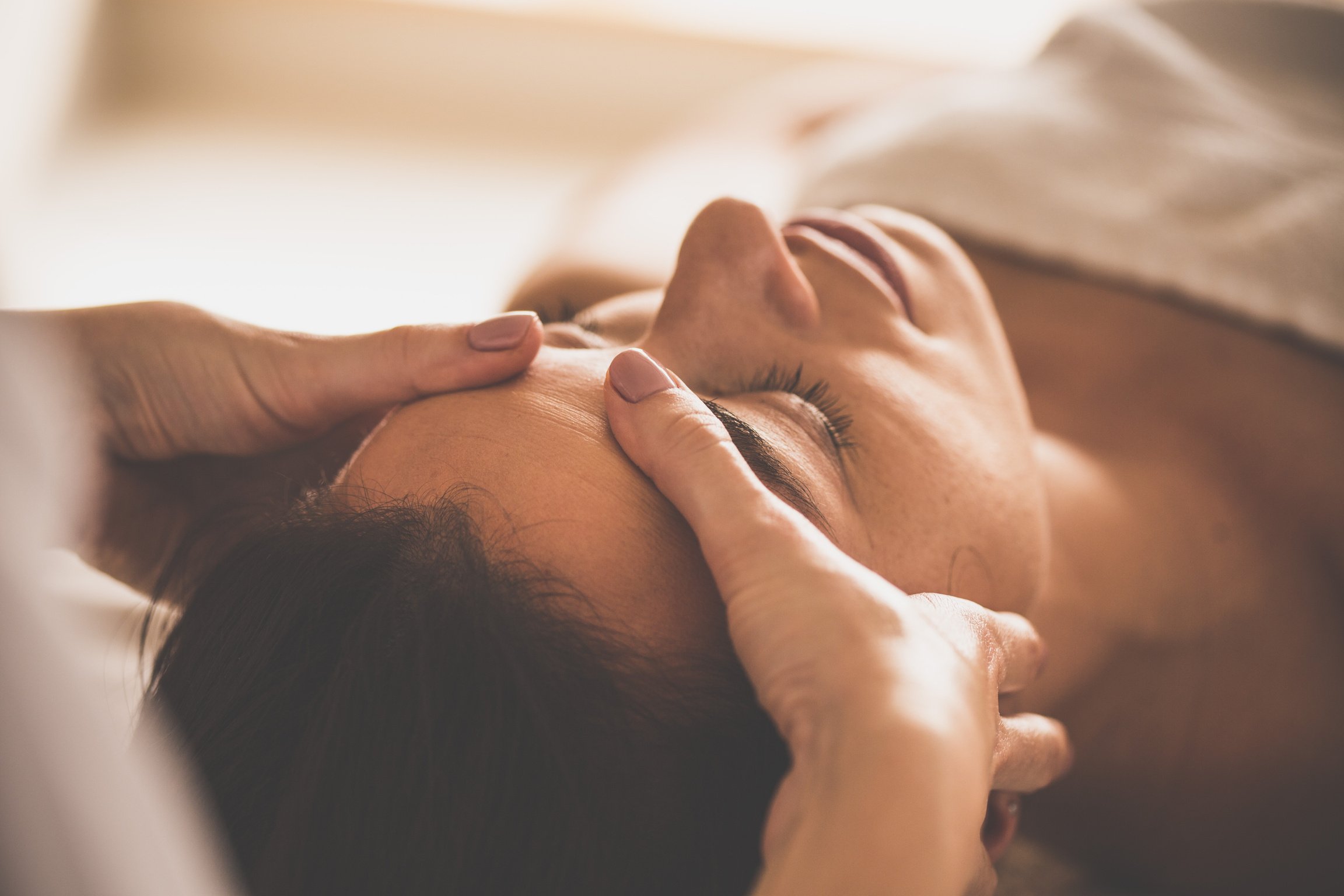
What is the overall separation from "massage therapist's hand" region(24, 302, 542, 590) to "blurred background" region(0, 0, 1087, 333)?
944 millimetres

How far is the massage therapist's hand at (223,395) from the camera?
66 centimetres

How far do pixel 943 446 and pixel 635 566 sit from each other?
0.25 metres

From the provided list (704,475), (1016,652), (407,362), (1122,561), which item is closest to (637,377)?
(704,475)

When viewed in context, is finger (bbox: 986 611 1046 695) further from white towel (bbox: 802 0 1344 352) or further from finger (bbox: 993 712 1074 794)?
white towel (bbox: 802 0 1344 352)

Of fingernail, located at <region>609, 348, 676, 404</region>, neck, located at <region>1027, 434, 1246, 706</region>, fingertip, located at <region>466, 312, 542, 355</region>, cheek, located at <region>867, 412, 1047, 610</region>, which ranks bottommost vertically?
neck, located at <region>1027, 434, 1246, 706</region>

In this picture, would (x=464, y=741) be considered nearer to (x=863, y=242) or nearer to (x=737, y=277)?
(x=737, y=277)

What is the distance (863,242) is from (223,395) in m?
0.55

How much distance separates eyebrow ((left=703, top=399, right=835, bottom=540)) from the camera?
1.77 ft

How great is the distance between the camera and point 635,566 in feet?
1.67

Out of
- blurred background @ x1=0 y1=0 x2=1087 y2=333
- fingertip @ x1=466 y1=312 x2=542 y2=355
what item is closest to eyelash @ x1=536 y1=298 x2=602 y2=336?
fingertip @ x1=466 y1=312 x2=542 y2=355

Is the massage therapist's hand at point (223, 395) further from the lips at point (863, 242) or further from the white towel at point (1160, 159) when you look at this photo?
the white towel at point (1160, 159)

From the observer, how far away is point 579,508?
0.51m

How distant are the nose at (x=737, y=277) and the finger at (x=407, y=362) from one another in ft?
0.39

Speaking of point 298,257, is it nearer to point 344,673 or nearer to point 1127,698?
point 344,673
